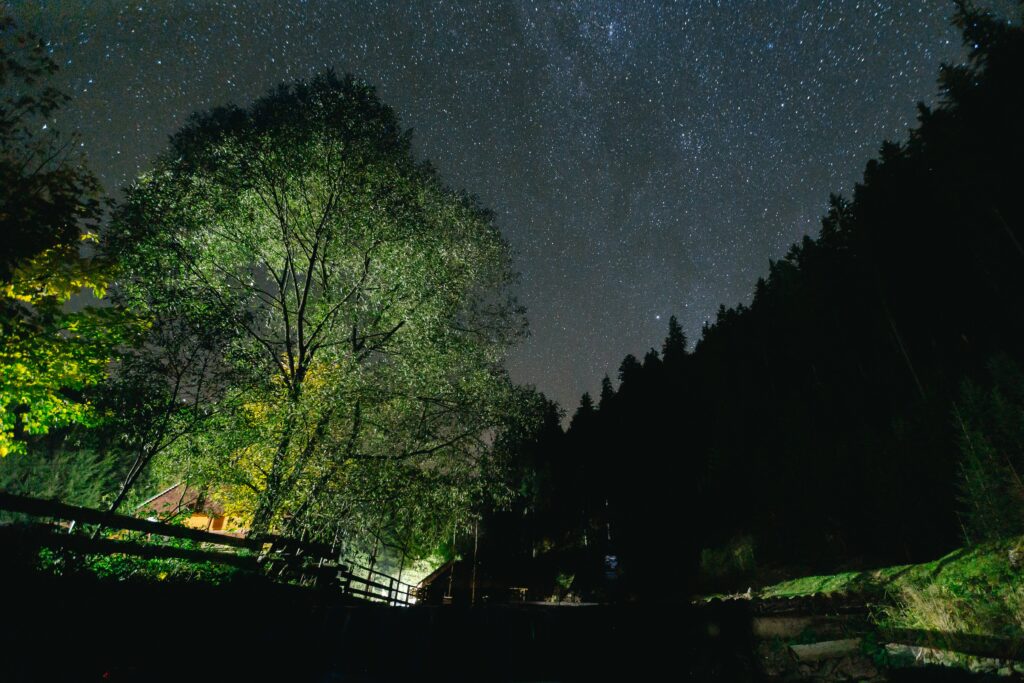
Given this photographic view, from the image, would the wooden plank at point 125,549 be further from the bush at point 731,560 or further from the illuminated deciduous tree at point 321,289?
the bush at point 731,560

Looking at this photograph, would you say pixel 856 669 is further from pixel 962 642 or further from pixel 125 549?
pixel 125 549

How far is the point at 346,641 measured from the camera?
6.76 meters

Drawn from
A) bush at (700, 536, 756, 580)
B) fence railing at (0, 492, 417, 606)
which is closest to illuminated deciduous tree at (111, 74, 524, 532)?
fence railing at (0, 492, 417, 606)

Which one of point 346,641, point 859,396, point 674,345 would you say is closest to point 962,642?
point 346,641

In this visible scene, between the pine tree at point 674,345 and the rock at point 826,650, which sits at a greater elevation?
the pine tree at point 674,345

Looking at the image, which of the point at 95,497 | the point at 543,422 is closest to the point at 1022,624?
the point at 543,422

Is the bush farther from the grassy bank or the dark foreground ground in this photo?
the dark foreground ground

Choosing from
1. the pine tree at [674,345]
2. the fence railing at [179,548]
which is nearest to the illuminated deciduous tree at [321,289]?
the fence railing at [179,548]

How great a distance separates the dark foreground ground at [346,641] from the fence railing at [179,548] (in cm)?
63

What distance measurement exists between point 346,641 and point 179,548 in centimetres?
337

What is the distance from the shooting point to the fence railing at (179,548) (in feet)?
17.2

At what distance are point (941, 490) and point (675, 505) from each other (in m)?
31.8

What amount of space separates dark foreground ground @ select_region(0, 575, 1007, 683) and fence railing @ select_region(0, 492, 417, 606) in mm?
631

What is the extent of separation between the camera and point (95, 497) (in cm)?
3656
